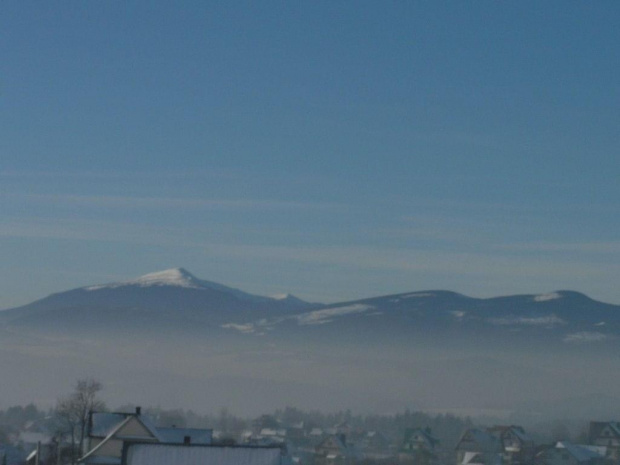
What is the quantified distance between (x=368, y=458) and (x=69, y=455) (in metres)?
71.8

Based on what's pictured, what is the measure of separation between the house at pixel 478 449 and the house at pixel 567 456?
4.42m

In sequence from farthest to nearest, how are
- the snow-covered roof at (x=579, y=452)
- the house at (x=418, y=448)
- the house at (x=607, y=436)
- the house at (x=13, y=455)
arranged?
the house at (x=418, y=448), the house at (x=607, y=436), the snow-covered roof at (x=579, y=452), the house at (x=13, y=455)

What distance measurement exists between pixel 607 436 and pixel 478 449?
13747mm

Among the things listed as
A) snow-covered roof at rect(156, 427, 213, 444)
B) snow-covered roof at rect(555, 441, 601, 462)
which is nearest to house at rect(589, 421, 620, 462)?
snow-covered roof at rect(555, 441, 601, 462)

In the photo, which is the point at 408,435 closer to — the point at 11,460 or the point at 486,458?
the point at 486,458

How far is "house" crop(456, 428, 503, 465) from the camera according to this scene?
137 metres

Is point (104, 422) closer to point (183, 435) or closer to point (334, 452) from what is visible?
point (183, 435)

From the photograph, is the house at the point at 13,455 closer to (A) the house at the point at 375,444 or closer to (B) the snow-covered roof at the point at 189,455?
(B) the snow-covered roof at the point at 189,455

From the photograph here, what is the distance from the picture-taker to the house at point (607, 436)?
146 m

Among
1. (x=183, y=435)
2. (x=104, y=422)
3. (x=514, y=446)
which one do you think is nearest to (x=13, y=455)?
(x=183, y=435)

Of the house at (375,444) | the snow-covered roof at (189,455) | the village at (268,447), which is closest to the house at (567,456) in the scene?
the village at (268,447)

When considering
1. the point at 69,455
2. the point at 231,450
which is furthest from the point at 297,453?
the point at 231,450

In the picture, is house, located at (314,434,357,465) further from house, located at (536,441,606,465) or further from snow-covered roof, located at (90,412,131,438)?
snow-covered roof, located at (90,412,131,438)

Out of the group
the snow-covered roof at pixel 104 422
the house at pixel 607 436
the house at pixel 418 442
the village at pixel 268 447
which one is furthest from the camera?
the house at pixel 418 442
